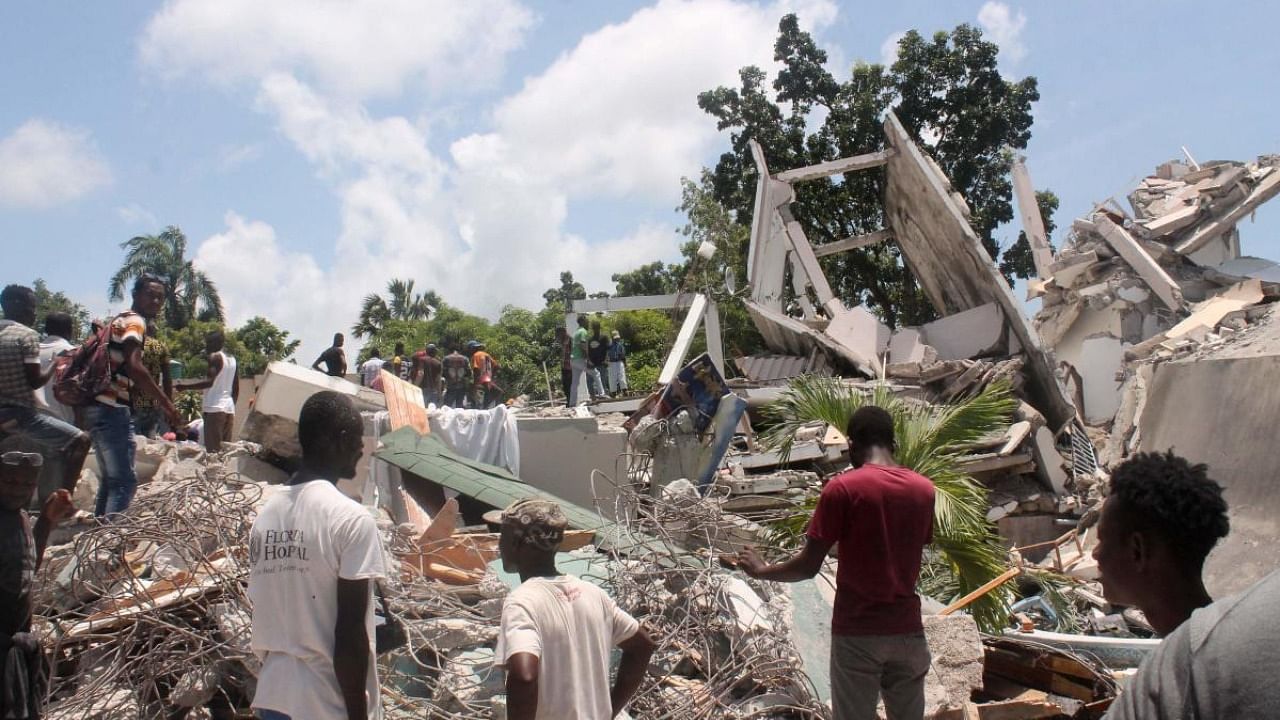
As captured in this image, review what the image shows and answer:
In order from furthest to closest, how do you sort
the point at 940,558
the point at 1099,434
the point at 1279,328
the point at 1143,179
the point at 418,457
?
the point at 1143,179 → the point at 1099,434 → the point at 1279,328 → the point at 418,457 → the point at 940,558

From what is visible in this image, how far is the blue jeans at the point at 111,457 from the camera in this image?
5.34m

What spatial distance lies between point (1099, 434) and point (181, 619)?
11393mm

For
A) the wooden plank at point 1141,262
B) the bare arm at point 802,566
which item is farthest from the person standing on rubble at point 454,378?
the wooden plank at point 1141,262

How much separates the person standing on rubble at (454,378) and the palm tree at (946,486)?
5978 millimetres

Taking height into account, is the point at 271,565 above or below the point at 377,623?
above

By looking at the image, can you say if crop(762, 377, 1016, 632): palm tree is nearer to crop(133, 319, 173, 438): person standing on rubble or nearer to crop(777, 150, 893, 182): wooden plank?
crop(133, 319, 173, 438): person standing on rubble

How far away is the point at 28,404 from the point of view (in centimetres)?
502

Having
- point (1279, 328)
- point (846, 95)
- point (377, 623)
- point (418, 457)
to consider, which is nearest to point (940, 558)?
point (418, 457)

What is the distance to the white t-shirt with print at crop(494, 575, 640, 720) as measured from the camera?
2.36 m

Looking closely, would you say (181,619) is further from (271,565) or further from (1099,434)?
(1099,434)

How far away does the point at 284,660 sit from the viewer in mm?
2457

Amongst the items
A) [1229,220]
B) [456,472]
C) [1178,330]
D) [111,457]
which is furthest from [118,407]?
[1229,220]

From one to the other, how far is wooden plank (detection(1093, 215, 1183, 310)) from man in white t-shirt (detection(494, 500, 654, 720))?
44.4 feet

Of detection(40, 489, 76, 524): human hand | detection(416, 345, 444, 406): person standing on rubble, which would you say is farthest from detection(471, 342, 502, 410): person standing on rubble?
detection(40, 489, 76, 524): human hand
